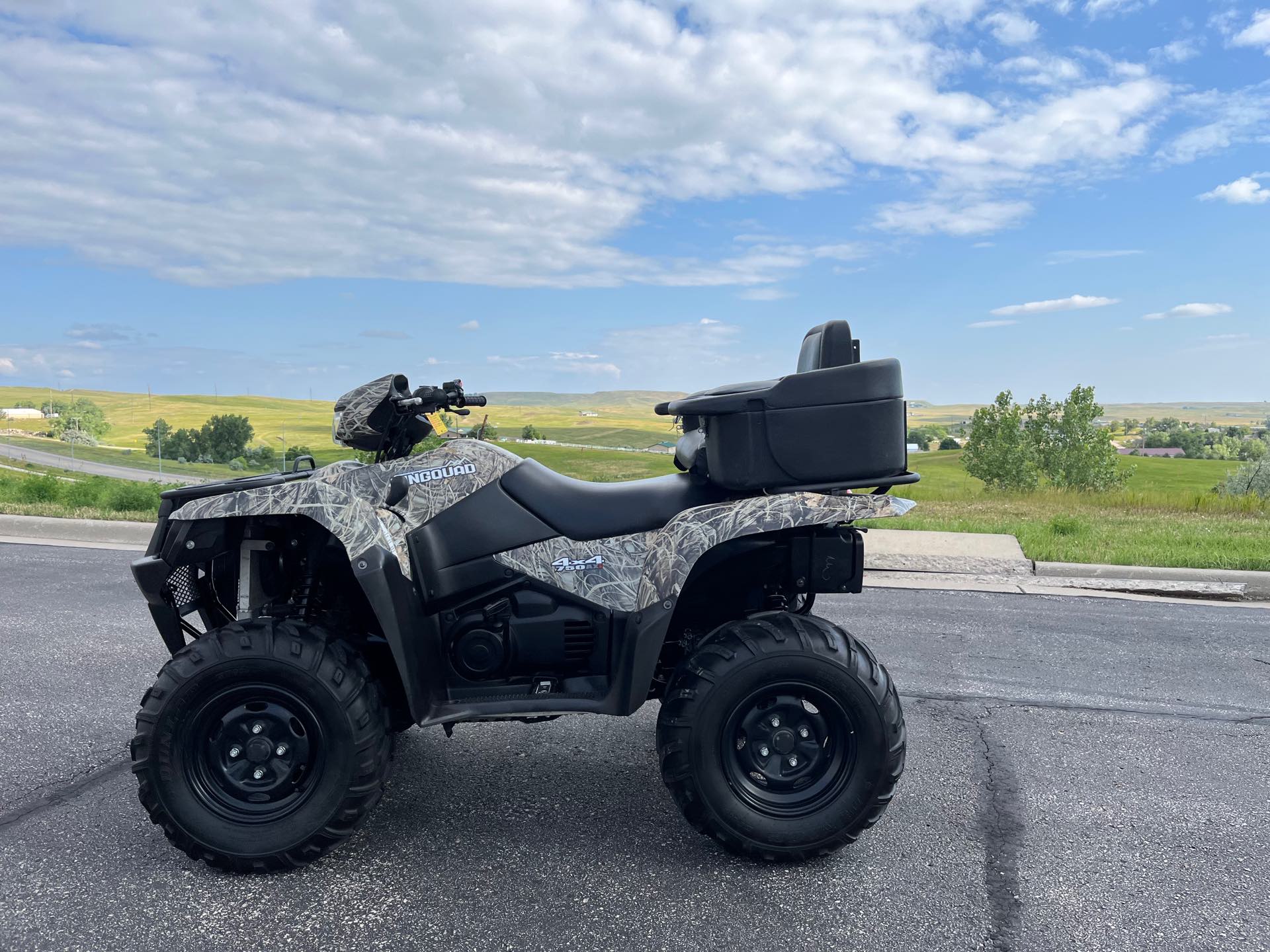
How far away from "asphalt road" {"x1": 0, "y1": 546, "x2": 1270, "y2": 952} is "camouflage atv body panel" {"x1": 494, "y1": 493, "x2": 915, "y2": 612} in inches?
34.9

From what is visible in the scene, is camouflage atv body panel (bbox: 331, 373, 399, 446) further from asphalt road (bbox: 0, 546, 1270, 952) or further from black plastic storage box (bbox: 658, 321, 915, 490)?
asphalt road (bbox: 0, 546, 1270, 952)

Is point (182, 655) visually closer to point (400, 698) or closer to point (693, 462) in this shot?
point (400, 698)

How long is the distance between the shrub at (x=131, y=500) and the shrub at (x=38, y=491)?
0.75 metres

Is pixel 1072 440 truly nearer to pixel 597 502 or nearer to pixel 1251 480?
pixel 1251 480

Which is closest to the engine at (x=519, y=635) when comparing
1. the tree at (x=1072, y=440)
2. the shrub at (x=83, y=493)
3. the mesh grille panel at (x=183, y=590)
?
the mesh grille panel at (x=183, y=590)

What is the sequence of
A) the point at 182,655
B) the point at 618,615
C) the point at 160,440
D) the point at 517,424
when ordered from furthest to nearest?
1. the point at 160,440
2. the point at 517,424
3. the point at 618,615
4. the point at 182,655

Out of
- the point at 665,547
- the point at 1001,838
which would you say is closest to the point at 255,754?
the point at 665,547

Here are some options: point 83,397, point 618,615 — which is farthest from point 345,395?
point 83,397

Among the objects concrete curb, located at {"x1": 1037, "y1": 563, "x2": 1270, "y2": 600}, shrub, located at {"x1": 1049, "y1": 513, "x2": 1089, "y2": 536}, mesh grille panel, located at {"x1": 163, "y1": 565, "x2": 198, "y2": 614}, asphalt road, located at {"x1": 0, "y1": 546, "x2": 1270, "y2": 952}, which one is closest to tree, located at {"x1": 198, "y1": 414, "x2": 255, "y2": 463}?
asphalt road, located at {"x1": 0, "y1": 546, "x2": 1270, "y2": 952}

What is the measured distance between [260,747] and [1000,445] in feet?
234

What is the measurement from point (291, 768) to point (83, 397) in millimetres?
26283

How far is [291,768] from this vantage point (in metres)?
3.10

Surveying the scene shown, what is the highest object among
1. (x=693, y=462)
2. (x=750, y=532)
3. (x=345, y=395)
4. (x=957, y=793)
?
(x=345, y=395)

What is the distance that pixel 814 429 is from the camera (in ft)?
10.4
